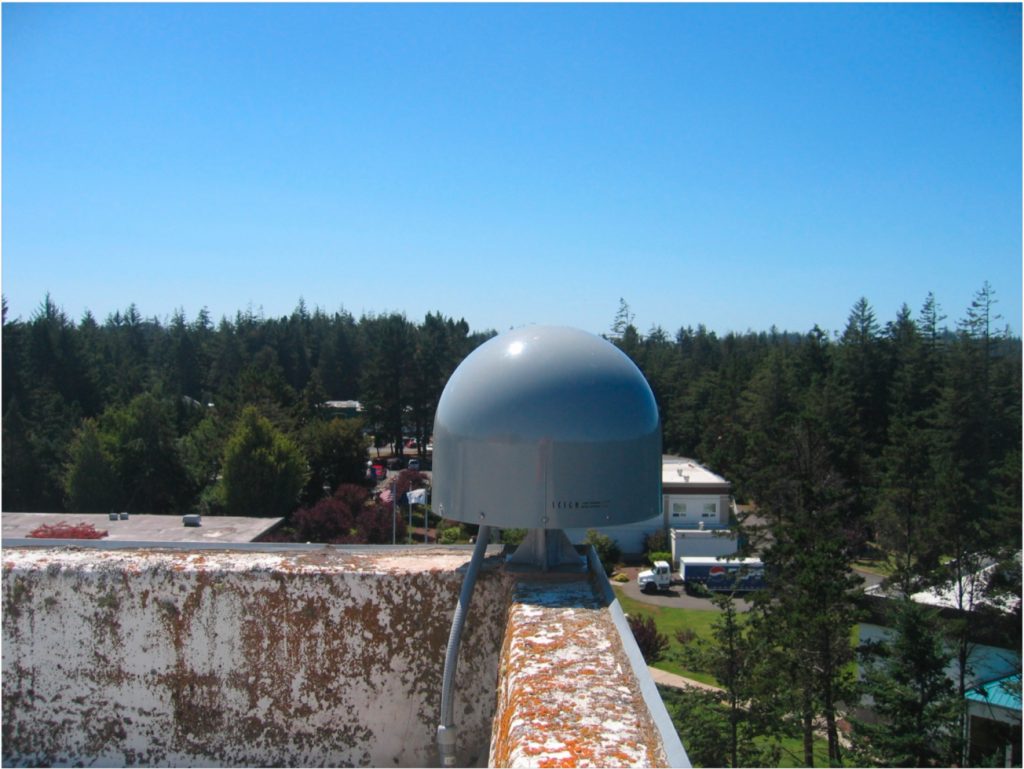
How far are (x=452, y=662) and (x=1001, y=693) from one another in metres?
21.6

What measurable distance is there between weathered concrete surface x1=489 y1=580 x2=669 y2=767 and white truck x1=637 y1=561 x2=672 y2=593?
1277 inches

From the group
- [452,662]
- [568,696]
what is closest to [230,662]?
[452,662]

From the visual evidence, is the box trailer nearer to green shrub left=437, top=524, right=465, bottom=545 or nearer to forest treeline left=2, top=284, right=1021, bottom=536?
forest treeline left=2, top=284, right=1021, bottom=536

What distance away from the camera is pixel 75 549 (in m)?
5.95

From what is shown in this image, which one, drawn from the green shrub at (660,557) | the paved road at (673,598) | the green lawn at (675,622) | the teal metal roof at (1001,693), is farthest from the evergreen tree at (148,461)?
the teal metal roof at (1001,693)

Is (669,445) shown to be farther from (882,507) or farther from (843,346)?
(882,507)

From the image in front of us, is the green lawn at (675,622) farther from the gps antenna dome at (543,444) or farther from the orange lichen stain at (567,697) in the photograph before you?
the orange lichen stain at (567,697)

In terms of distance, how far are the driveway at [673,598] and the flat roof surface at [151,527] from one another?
1650 centimetres

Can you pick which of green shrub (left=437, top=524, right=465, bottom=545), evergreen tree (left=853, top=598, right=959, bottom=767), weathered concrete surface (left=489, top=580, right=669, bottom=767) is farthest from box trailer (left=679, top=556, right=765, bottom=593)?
weathered concrete surface (left=489, top=580, right=669, bottom=767)

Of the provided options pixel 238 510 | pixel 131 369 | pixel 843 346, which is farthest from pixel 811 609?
pixel 131 369

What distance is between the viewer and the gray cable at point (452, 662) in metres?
4.48

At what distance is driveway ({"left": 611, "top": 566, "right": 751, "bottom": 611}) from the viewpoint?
109ft

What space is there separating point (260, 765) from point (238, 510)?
3349 cm

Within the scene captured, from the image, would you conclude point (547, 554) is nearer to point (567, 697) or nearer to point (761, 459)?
point (567, 697)
